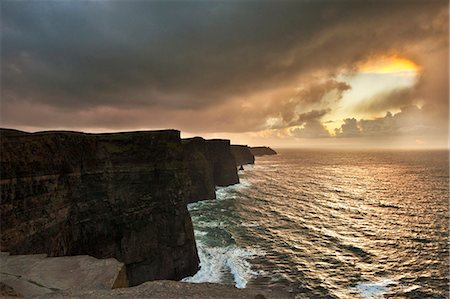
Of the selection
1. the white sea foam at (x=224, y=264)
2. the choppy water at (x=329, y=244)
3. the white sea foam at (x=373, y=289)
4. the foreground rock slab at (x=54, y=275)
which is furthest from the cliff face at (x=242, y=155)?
the foreground rock slab at (x=54, y=275)

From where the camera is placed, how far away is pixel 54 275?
11234 mm

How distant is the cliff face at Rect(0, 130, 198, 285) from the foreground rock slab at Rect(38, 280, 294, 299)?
12.3 metres

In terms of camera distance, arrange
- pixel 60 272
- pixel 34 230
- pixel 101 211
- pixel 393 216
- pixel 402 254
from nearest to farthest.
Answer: pixel 60 272 < pixel 34 230 < pixel 101 211 < pixel 402 254 < pixel 393 216

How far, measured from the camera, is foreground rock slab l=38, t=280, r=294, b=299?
9.30 metres

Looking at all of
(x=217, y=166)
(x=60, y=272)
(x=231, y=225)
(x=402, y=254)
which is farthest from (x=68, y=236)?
(x=217, y=166)

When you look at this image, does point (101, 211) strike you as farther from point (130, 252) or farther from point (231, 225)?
point (231, 225)

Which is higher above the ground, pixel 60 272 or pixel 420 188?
pixel 60 272

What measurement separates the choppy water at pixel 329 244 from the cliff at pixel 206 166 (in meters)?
3.88

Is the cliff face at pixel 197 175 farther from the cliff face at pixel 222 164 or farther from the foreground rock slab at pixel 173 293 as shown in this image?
the foreground rock slab at pixel 173 293

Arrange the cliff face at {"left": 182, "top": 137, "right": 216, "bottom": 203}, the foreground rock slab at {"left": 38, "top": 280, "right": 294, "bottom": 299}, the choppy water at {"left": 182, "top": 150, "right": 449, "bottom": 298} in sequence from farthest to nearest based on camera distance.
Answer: the cliff face at {"left": 182, "top": 137, "right": 216, "bottom": 203}, the choppy water at {"left": 182, "top": 150, "right": 449, "bottom": 298}, the foreground rock slab at {"left": 38, "top": 280, "right": 294, "bottom": 299}

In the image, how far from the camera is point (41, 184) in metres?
20.9

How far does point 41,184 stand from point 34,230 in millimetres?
3670

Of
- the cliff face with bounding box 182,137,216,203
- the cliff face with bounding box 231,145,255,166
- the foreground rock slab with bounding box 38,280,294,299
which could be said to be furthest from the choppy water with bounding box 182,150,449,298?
the cliff face with bounding box 231,145,255,166

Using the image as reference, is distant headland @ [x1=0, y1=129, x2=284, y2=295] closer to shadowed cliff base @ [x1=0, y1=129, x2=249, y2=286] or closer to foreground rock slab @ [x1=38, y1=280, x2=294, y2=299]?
shadowed cliff base @ [x1=0, y1=129, x2=249, y2=286]
